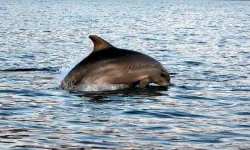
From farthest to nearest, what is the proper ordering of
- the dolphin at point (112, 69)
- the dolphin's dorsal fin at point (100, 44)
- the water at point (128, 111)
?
the dolphin at point (112, 69)
the dolphin's dorsal fin at point (100, 44)
the water at point (128, 111)

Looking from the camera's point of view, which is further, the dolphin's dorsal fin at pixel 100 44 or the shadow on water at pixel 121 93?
the dolphin's dorsal fin at pixel 100 44

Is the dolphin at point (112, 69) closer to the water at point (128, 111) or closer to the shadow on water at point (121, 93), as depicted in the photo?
the shadow on water at point (121, 93)

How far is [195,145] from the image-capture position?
14.7 meters

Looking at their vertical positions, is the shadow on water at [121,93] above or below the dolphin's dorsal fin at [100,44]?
below

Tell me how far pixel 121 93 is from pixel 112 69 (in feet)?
3.10

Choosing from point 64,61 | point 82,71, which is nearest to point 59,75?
point 82,71

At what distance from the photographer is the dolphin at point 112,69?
846 inches

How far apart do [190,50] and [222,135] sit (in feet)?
78.6

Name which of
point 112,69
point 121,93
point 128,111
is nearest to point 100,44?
point 112,69

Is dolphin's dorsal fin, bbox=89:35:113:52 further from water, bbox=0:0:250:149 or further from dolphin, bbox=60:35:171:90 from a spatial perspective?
water, bbox=0:0:250:149

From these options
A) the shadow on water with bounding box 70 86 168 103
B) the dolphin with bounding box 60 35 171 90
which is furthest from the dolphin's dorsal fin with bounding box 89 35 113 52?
the shadow on water with bounding box 70 86 168 103

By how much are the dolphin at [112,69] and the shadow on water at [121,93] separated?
0.33m

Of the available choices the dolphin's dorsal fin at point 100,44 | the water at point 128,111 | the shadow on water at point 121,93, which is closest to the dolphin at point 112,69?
the dolphin's dorsal fin at point 100,44

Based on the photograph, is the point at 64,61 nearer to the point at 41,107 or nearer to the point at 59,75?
the point at 59,75
